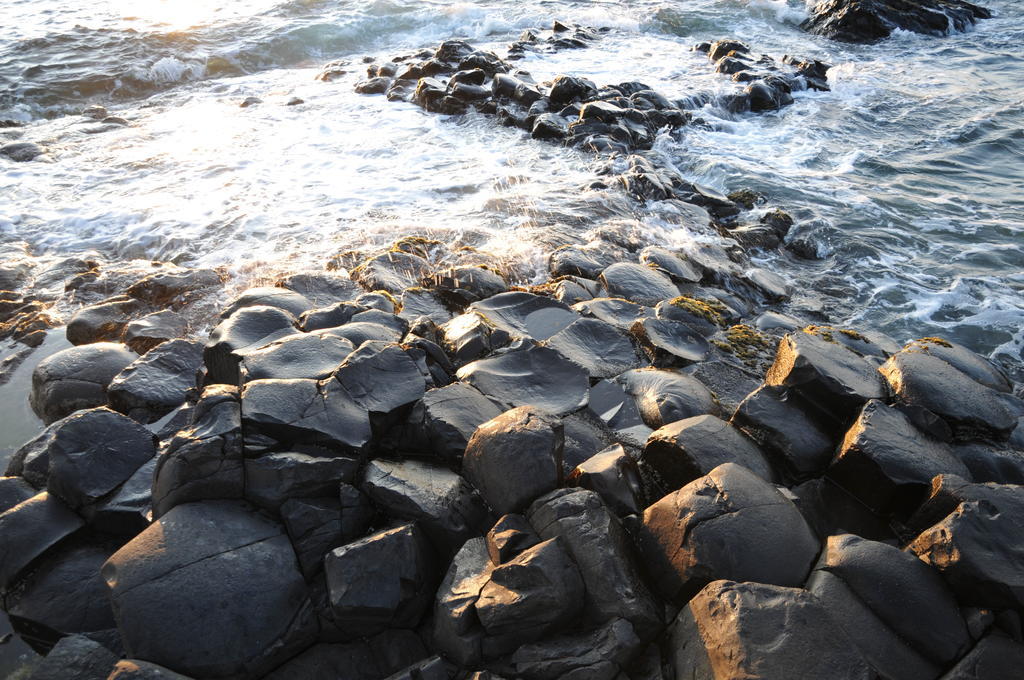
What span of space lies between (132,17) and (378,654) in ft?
63.9

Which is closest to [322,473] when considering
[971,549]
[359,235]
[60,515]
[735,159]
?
[60,515]

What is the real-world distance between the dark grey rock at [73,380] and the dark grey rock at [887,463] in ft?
16.8

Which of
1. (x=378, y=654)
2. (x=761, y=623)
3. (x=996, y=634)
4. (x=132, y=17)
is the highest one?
(x=132, y=17)

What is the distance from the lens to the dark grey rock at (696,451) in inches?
144

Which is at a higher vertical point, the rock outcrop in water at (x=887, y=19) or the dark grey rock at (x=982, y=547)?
the rock outcrop in water at (x=887, y=19)

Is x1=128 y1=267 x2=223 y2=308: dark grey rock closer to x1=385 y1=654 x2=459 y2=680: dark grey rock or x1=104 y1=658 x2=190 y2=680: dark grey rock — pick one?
x1=104 y1=658 x2=190 y2=680: dark grey rock

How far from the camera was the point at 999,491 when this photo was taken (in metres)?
3.31

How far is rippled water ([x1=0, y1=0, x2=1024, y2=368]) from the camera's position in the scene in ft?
23.9

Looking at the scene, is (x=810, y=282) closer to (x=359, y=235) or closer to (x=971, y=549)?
(x=971, y=549)

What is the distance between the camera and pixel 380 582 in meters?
3.04

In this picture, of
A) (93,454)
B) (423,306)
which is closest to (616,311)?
(423,306)

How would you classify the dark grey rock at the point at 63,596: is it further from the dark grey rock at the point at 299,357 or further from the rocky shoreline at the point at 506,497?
the dark grey rock at the point at 299,357

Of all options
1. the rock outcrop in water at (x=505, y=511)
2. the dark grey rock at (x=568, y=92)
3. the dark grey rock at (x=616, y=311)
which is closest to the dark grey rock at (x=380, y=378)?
the rock outcrop in water at (x=505, y=511)

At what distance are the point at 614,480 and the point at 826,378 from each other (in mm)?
1730
